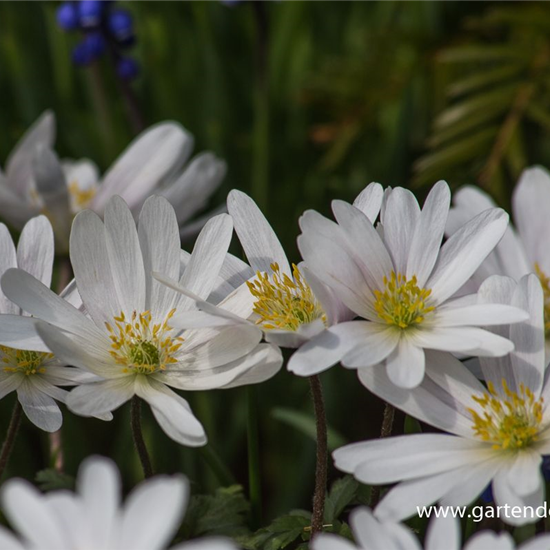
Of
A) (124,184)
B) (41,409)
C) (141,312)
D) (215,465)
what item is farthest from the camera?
(124,184)

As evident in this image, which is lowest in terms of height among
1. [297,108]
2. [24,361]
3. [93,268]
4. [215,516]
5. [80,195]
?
[215,516]

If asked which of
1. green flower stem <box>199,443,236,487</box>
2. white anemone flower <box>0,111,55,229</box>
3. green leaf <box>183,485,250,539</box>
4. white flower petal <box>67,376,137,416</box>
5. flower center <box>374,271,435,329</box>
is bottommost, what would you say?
green leaf <box>183,485,250,539</box>

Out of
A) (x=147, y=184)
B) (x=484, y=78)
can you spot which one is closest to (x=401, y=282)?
(x=147, y=184)

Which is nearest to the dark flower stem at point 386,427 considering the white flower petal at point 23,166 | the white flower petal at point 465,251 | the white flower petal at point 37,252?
the white flower petal at point 465,251

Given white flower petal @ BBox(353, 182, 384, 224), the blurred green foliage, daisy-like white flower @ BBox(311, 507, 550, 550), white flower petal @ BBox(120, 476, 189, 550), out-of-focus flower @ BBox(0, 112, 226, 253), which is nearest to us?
white flower petal @ BBox(120, 476, 189, 550)

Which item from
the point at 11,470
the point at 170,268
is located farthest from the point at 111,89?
the point at 170,268

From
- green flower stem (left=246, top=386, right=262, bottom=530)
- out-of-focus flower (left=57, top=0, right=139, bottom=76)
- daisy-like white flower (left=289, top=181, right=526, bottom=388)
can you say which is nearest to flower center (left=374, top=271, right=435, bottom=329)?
daisy-like white flower (left=289, top=181, right=526, bottom=388)

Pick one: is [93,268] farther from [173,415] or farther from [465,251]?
[465,251]

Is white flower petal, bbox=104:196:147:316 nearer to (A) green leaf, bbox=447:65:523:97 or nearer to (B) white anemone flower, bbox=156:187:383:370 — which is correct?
(B) white anemone flower, bbox=156:187:383:370
